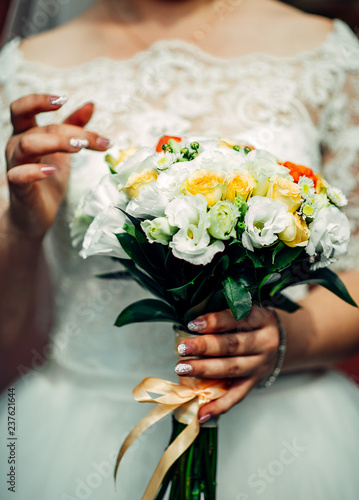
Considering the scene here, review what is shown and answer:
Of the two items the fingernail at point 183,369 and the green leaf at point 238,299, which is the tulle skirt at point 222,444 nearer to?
the fingernail at point 183,369

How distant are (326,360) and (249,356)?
0.36m

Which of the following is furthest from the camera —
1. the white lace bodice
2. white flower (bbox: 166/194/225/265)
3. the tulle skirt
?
the white lace bodice

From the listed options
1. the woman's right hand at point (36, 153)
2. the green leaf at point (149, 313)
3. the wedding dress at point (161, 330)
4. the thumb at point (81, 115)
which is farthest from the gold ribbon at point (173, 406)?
the thumb at point (81, 115)

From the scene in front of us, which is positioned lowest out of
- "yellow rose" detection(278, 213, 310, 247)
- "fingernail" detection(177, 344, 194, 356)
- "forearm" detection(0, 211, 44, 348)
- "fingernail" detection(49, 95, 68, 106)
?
"forearm" detection(0, 211, 44, 348)

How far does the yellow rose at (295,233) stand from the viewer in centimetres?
67

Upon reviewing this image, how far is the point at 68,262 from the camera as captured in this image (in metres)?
1.15

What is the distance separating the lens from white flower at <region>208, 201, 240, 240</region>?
66 centimetres

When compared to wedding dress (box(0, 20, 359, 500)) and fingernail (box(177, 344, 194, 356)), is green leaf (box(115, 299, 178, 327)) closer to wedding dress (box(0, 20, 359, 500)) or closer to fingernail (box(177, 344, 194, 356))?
fingernail (box(177, 344, 194, 356))

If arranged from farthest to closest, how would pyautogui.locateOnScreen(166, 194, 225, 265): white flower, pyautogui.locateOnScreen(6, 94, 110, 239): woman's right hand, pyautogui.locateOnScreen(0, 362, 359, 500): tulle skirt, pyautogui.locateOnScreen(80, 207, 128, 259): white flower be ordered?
1. pyautogui.locateOnScreen(0, 362, 359, 500): tulle skirt
2. pyautogui.locateOnScreen(6, 94, 110, 239): woman's right hand
3. pyautogui.locateOnScreen(80, 207, 128, 259): white flower
4. pyautogui.locateOnScreen(166, 194, 225, 265): white flower

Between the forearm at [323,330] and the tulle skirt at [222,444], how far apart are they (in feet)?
0.34

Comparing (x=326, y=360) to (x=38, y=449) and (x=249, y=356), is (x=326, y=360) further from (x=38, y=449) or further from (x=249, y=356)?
(x=38, y=449)

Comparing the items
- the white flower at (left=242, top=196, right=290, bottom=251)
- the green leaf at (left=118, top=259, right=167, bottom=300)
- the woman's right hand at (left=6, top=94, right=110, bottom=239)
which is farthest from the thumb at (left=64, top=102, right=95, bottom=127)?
the white flower at (left=242, top=196, right=290, bottom=251)

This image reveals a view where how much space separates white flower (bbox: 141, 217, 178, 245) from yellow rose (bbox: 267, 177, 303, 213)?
0.16 meters

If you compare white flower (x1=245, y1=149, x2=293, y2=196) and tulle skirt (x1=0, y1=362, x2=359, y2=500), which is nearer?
white flower (x1=245, y1=149, x2=293, y2=196)
